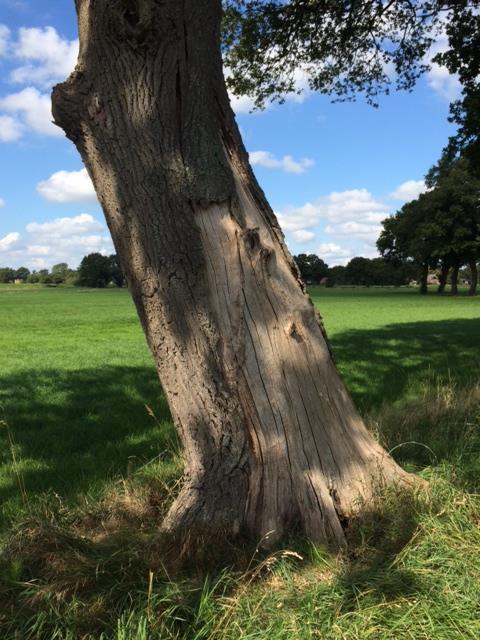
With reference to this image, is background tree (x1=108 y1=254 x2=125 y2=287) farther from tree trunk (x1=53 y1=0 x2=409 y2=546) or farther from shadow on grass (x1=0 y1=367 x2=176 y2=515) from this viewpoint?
tree trunk (x1=53 y1=0 x2=409 y2=546)

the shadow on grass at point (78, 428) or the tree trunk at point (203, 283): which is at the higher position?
the tree trunk at point (203, 283)

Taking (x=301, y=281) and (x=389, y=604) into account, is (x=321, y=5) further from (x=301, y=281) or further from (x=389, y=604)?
(x=389, y=604)

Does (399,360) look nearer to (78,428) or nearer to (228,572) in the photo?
(78,428)

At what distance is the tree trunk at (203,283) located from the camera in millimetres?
3014

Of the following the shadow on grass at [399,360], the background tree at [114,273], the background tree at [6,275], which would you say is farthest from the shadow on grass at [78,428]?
the background tree at [6,275]

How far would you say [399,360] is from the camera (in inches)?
443

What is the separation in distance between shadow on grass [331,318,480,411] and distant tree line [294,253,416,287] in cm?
8301

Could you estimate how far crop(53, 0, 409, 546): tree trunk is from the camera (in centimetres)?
301

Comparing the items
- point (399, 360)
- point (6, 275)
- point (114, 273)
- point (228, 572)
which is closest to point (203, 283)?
point (228, 572)

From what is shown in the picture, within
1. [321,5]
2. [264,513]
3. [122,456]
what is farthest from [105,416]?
[321,5]

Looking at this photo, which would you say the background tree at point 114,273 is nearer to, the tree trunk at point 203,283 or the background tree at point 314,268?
the background tree at point 314,268

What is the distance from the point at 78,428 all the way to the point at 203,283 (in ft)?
13.5

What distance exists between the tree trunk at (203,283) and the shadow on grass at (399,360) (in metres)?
4.02

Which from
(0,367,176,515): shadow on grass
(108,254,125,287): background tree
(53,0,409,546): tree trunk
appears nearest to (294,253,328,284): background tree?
(108,254,125,287): background tree
